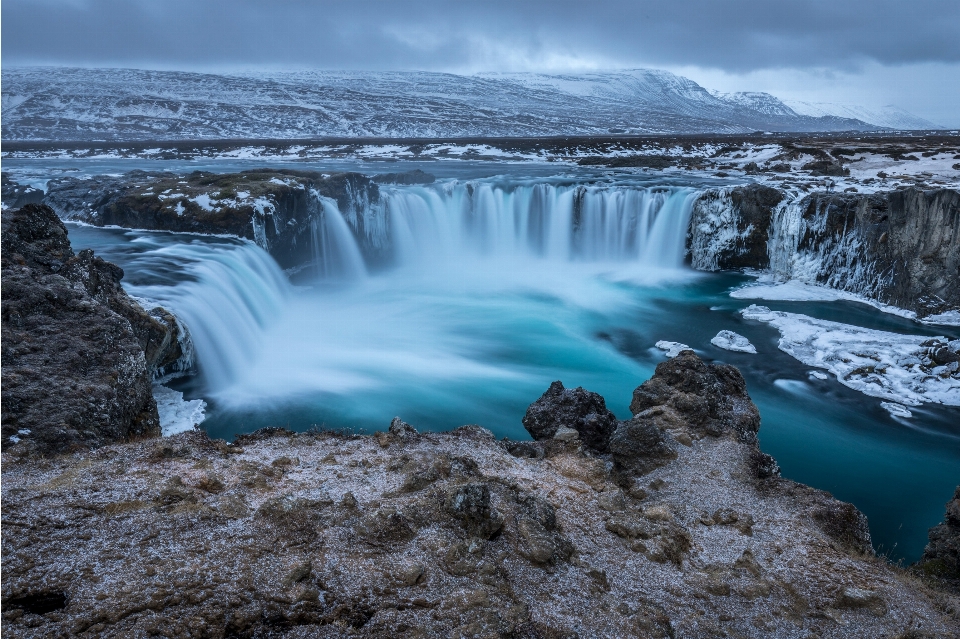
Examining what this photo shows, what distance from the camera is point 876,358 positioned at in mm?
15641

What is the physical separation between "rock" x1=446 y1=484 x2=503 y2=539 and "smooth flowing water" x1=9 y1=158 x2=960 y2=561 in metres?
6.26

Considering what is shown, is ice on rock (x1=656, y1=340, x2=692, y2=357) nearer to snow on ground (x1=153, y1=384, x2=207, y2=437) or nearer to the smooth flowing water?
the smooth flowing water

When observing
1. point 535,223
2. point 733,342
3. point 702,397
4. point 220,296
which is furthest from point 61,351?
point 535,223

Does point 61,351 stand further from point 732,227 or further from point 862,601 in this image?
point 732,227

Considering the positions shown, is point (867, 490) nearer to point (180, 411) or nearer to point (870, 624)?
point (870, 624)

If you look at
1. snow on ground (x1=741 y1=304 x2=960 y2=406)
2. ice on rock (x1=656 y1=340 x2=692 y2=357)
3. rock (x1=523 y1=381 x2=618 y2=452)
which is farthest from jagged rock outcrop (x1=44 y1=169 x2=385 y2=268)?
snow on ground (x1=741 y1=304 x2=960 y2=406)

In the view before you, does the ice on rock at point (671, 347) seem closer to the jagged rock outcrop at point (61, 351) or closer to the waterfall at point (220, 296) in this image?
the waterfall at point (220, 296)

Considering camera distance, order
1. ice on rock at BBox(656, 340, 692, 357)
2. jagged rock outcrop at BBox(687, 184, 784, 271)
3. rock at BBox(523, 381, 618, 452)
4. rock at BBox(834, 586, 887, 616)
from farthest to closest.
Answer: jagged rock outcrop at BBox(687, 184, 784, 271) → ice on rock at BBox(656, 340, 692, 357) → rock at BBox(523, 381, 618, 452) → rock at BBox(834, 586, 887, 616)

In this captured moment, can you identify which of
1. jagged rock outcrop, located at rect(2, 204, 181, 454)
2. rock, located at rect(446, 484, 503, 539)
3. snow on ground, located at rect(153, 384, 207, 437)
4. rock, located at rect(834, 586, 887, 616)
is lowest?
snow on ground, located at rect(153, 384, 207, 437)

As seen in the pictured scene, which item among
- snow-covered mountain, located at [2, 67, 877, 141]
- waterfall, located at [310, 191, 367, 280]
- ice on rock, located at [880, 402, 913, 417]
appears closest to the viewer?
ice on rock, located at [880, 402, 913, 417]

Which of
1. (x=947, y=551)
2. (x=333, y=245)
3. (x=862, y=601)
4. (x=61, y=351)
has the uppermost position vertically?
(x=61, y=351)

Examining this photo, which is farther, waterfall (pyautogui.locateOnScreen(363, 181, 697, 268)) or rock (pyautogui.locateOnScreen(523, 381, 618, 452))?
waterfall (pyautogui.locateOnScreen(363, 181, 697, 268))

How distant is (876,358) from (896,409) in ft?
8.16

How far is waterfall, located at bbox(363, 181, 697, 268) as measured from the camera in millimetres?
26766
